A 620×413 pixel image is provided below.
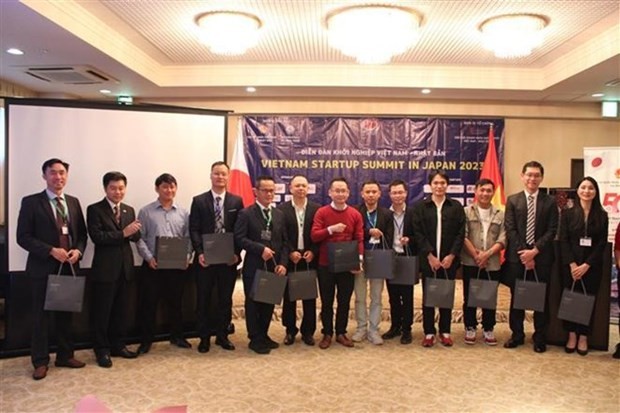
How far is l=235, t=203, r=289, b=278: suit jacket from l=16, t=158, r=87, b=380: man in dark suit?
120cm

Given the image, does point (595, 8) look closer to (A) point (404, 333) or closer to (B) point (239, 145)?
(A) point (404, 333)

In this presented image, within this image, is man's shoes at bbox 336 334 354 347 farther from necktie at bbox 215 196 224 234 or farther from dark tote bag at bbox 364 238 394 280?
necktie at bbox 215 196 224 234

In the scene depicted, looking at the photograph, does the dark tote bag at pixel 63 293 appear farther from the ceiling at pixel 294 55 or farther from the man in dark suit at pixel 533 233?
the man in dark suit at pixel 533 233

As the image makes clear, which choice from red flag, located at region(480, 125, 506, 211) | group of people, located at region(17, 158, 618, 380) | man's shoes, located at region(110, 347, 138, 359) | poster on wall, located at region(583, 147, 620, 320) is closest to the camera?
group of people, located at region(17, 158, 618, 380)

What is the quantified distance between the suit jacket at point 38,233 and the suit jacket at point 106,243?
0.25m

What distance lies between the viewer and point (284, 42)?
5230 millimetres

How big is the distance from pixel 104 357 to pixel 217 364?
2.76ft

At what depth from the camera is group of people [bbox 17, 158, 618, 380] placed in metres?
3.62

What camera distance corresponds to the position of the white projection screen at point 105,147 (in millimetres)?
3637

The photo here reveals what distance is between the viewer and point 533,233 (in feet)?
13.0

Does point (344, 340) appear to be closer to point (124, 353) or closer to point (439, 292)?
point (439, 292)

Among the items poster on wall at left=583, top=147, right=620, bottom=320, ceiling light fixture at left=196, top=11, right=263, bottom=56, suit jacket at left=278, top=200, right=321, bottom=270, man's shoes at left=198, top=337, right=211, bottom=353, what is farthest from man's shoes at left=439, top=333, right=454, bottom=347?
ceiling light fixture at left=196, top=11, right=263, bottom=56

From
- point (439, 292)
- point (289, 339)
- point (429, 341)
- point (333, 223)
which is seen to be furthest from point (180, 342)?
point (439, 292)

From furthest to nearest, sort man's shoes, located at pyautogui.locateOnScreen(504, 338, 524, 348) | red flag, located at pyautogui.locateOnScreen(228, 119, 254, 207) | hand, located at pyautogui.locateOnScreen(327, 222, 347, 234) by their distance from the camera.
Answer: red flag, located at pyautogui.locateOnScreen(228, 119, 254, 207) < man's shoes, located at pyautogui.locateOnScreen(504, 338, 524, 348) < hand, located at pyautogui.locateOnScreen(327, 222, 347, 234)
